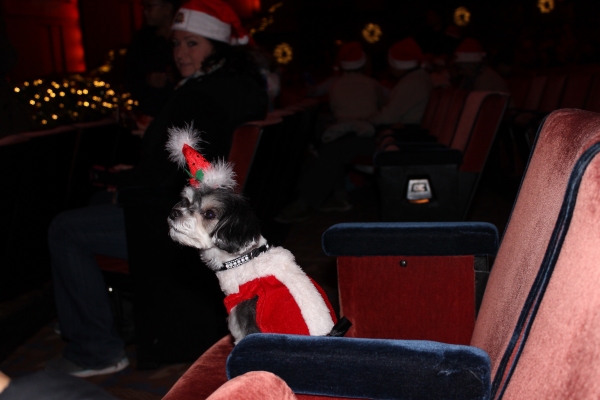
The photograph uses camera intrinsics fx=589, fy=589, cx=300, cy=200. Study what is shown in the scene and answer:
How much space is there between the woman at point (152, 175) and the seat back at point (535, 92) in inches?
120

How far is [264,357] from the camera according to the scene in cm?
96

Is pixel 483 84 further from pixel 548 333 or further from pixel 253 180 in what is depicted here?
pixel 548 333

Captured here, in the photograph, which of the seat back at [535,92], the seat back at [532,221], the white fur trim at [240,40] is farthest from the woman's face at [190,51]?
the seat back at [535,92]

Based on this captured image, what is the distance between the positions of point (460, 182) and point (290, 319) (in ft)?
7.13

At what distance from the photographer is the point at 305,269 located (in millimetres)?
3488

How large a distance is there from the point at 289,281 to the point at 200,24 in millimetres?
1445

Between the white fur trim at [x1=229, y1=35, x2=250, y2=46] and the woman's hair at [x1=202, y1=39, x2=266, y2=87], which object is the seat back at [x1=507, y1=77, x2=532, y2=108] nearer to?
the white fur trim at [x1=229, y1=35, x2=250, y2=46]

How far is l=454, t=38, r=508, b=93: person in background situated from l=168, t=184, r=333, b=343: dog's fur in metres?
4.37

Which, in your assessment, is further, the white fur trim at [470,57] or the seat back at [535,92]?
the white fur trim at [470,57]

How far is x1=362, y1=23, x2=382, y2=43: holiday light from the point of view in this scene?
1559 centimetres

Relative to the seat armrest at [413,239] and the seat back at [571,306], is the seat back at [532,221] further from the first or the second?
the seat armrest at [413,239]

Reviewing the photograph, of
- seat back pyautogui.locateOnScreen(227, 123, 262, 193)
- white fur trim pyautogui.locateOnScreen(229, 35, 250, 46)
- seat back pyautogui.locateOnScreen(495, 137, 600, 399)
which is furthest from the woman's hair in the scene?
seat back pyautogui.locateOnScreen(495, 137, 600, 399)

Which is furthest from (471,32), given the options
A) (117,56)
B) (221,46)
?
(221,46)

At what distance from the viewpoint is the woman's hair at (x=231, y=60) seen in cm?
238
